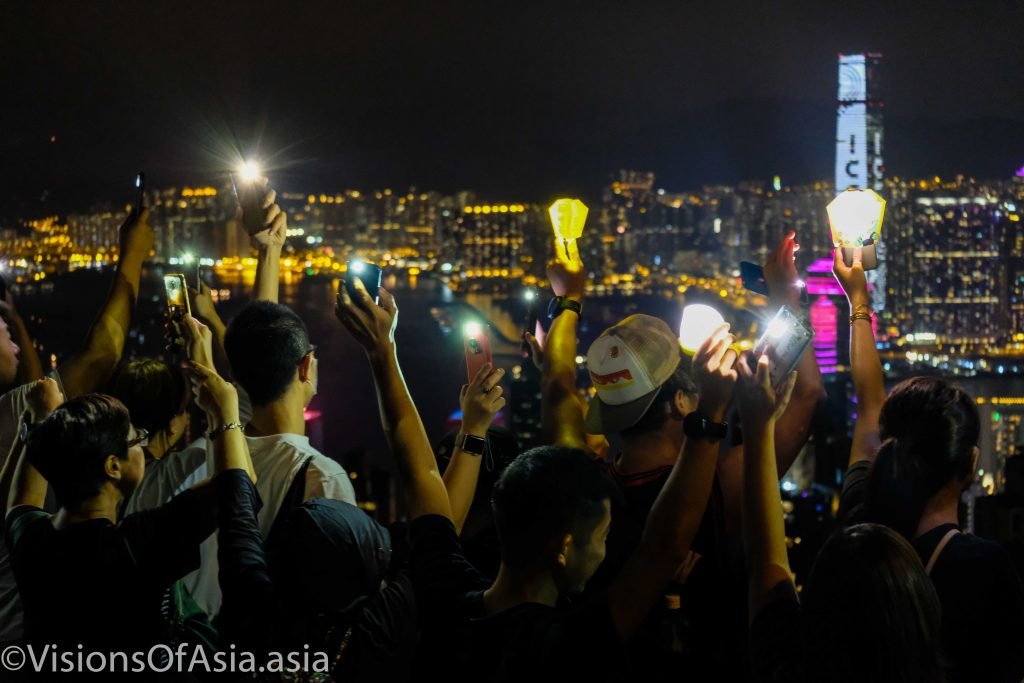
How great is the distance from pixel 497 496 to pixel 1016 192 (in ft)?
127

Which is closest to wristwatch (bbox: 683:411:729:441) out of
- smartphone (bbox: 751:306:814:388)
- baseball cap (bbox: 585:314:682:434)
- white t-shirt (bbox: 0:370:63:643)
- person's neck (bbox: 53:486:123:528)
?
smartphone (bbox: 751:306:814:388)

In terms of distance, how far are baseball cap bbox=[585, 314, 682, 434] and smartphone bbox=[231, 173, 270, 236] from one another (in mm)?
1498

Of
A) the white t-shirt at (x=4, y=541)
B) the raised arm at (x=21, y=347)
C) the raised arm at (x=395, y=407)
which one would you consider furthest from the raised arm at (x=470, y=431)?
the raised arm at (x=21, y=347)

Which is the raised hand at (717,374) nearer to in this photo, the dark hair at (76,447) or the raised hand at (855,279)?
the raised hand at (855,279)

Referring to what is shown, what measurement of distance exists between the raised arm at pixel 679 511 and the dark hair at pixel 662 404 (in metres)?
0.46

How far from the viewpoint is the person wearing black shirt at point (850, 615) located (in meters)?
1.34

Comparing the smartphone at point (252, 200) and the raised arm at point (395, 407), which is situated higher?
the smartphone at point (252, 200)

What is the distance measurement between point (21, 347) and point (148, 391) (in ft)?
2.04

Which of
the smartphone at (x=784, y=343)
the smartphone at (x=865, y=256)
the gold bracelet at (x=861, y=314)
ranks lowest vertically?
the smartphone at (x=784, y=343)

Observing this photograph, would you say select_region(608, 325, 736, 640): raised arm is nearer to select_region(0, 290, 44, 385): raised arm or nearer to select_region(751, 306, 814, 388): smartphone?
select_region(751, 306, 814, 388): smartphone

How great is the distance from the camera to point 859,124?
70.8 meters

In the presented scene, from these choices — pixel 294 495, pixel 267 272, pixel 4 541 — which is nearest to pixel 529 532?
pixel 294 495

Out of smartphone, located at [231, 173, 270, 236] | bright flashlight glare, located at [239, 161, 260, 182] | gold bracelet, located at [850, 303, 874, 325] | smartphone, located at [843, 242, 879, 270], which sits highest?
A: bright flashlight glare, located at [239, 161, 260, 182]

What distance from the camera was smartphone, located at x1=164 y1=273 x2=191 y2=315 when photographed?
2.72 m
